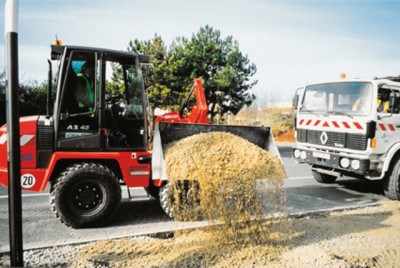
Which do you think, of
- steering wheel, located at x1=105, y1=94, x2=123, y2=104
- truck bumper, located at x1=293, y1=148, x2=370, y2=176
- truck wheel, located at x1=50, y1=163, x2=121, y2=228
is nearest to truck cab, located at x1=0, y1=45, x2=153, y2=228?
truck wheel, located at x1=50, y1=163, x2=121, y2=228

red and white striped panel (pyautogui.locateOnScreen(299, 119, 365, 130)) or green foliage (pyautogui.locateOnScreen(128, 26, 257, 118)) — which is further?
green foliage (pyautogui.locateOnScreen(128, 26, 257, 118))

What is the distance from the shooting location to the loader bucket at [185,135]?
4720mm

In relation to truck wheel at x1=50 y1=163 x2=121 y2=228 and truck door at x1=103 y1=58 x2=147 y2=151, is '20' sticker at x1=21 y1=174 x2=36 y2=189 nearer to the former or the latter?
truck wheel at x1=50 y1=163 x2=121 y2=228

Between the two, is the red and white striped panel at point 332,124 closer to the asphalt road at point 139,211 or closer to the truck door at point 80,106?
the asphalt road at point 139,211

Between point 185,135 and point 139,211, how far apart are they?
1.56 meters

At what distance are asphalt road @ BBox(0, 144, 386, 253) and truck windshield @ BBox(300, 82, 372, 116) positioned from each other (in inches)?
70.8

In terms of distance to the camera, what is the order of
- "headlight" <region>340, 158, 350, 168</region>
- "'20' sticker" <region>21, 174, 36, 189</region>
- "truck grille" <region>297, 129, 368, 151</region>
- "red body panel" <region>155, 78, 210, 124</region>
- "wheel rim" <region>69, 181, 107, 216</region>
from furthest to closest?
"headlight" <region>340, 158, 350, 168</region> < "truck grille" <region>297, 129, 368, 151</region> < "red body panel" <region>155, 78, 210, 124</region> < "wheel rim" <region>69, 181, 107, 216</region> < "'20' sticker" <region>21, 174, 36, 189</region>

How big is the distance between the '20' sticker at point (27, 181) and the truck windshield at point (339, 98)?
5.74 meters

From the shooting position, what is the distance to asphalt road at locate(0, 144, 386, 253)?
14.1ft

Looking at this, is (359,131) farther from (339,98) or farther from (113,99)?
(113,99)

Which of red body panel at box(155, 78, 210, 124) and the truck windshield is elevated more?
the truck windshield

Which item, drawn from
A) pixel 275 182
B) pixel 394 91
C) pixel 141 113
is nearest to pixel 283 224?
pixel 275 182

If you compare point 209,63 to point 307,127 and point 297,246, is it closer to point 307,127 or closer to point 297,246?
point 307,127

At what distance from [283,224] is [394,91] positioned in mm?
3824
